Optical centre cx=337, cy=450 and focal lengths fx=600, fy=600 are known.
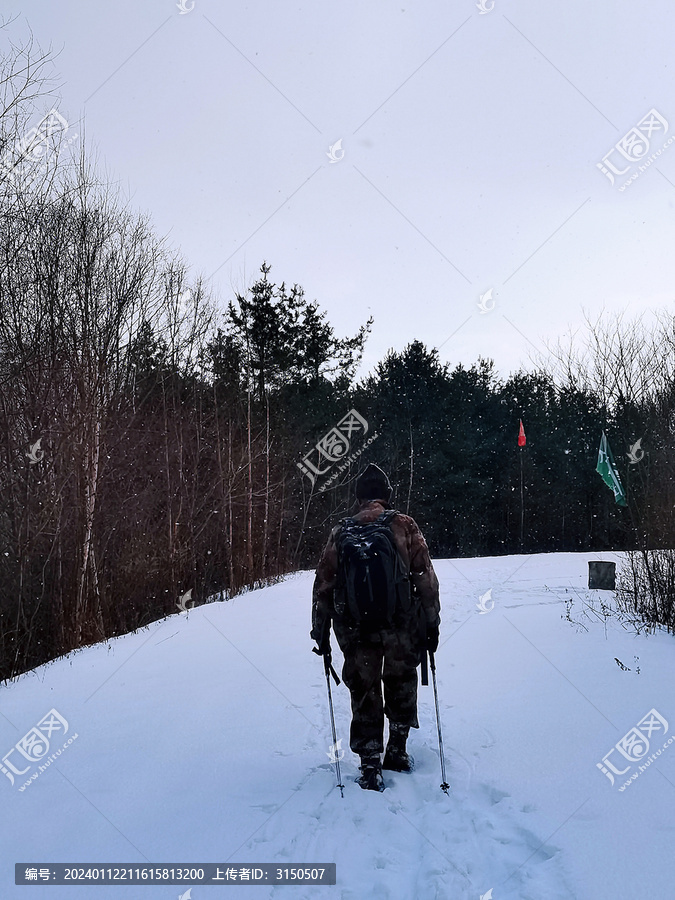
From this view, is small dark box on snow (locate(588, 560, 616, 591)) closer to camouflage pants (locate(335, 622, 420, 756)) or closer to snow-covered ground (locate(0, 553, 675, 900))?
snow-covered ground (locate(0, 553, 675, 900))

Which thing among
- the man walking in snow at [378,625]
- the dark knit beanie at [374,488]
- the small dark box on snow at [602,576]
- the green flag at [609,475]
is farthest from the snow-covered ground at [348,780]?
the green flag at [609,475]

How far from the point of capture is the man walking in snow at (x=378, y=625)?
12.0 ft

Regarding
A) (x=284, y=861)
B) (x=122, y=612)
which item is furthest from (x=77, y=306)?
(x=284, y=861)

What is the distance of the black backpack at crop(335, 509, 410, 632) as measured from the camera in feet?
11.8

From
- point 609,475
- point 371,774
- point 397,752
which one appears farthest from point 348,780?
point 609,475

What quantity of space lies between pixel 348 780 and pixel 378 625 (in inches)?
41.2

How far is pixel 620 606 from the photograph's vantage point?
9016 millimetres

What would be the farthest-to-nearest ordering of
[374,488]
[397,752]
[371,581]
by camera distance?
[374,488] < [397,752] < [371,581]

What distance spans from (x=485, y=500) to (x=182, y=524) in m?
23.6

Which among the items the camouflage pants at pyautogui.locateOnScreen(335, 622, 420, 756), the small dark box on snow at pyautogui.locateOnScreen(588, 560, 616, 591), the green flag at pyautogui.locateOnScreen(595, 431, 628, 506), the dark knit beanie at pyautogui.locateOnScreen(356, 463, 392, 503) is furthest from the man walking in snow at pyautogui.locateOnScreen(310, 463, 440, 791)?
the green flag at pyautogui.locateOnScreen(595, 431, 628, 506)

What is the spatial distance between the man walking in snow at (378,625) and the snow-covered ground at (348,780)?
269mm

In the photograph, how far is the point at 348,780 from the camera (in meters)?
3.80

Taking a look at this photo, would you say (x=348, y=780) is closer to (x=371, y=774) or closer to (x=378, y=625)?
(x=371, y=774)

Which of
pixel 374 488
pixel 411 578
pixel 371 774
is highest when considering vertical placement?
pixel 374 488
